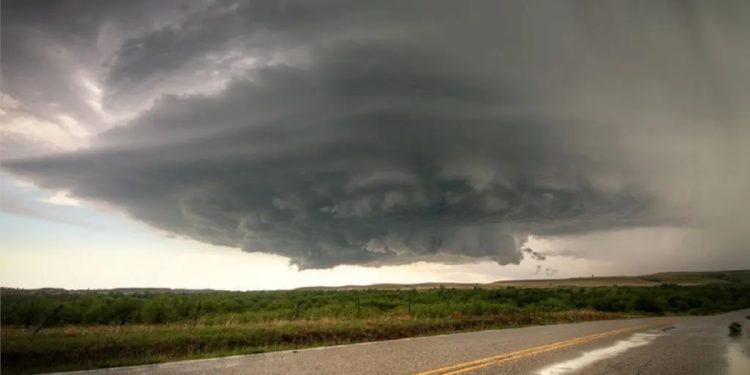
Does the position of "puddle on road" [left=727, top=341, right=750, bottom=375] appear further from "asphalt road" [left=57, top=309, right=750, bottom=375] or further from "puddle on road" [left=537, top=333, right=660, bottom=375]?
"puddle on road" [left=537, top=333, right=660, bottom=375]

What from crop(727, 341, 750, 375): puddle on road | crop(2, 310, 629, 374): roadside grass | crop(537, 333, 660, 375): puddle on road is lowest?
crop(727, 341, 750, 375): puddle on road

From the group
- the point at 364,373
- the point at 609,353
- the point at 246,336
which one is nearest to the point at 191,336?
the point at 246,336


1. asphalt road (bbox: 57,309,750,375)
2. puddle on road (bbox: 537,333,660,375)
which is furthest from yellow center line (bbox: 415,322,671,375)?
puddle on road (bbox: 537,333,660,375)

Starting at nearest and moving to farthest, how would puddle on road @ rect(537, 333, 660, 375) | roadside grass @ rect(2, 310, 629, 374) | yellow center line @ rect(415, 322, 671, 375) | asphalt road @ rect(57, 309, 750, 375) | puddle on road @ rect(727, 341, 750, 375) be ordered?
1. yellow center line @ rect(415, 322, 671, 375)
2. asphalt road @ rect(57, 309, 750, 375)
3. puddle on road @ rect(537, 333, 660, 375)
4. puddle on road @ rect(727, 341, 750, 375)
5. roadside grass @ rect(2, 310, 629, 374)

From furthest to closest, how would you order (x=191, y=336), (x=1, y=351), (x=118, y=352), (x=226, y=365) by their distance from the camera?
1. (x=191, y=336)
2. (x=118, y=352)
3. (x=1, y=351)
4. (x=226, y=365)

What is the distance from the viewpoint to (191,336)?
18.0 meters

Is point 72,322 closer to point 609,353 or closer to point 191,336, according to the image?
point 191,336

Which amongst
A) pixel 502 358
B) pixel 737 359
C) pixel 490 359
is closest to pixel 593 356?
pixel 502 358

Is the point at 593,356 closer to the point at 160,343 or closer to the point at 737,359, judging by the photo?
the point at 737,359

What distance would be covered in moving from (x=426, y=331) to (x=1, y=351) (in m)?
17.3

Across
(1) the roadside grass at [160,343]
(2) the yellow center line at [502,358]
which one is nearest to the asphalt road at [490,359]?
(2) the yellow center line at [502,358]

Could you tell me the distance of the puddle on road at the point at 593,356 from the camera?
496 inches

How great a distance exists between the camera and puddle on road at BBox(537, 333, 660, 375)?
1260 centimetres

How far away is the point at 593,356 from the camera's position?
51.3ft
